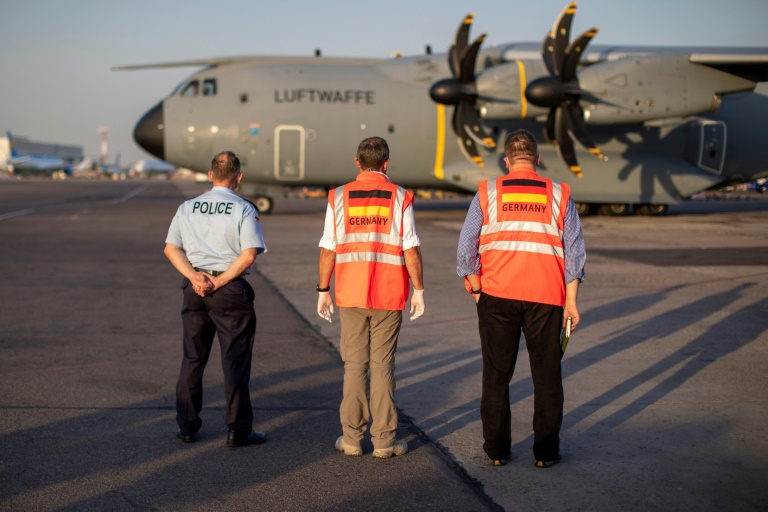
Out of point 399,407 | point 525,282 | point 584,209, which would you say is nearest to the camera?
point 525,282

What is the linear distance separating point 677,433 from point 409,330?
12.6 ft

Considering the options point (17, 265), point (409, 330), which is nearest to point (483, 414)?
point (409, 330)

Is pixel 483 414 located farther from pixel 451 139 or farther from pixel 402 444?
pixel 451 139

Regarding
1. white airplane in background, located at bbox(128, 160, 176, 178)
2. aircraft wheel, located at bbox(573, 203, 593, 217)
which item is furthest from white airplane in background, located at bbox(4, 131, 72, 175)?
aircraft wheel, located at bbox(573, 203, 593, 217)

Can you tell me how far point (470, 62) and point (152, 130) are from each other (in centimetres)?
882

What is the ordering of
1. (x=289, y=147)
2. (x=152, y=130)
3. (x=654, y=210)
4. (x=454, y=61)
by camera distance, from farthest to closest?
(x=654, y=210) < (x=152, y=130) < (x=289, y=147) < (x=454, y=61)

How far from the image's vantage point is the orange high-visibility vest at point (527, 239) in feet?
15.7

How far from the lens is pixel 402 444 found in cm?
491

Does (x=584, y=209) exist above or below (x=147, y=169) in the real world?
above

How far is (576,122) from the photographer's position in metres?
20.6

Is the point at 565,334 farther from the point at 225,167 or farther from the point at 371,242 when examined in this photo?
the point at 225,167

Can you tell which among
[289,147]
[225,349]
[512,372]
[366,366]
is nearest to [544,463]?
[512,372]

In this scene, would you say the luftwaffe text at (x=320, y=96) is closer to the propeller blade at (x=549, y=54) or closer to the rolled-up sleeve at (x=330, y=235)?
the propeller blade at (x=549, y=54)

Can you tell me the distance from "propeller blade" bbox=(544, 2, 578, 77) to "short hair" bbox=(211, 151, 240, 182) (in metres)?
16.7
